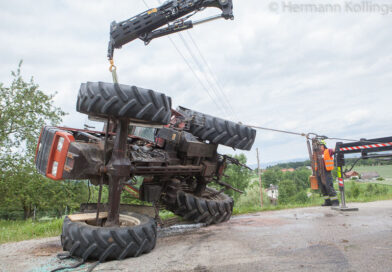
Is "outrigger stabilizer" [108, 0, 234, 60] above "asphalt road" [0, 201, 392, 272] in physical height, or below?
above

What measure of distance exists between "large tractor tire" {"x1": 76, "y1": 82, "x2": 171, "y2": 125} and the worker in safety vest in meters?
5.54

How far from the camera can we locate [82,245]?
3.02 meters

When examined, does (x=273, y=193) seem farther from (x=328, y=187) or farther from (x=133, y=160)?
(x=133, y=160)

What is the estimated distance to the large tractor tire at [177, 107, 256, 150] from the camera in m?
5.00

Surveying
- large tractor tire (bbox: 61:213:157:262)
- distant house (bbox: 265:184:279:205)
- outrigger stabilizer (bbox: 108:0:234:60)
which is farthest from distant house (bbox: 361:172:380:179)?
large tractor tire (bbox: 61:213:157:262)

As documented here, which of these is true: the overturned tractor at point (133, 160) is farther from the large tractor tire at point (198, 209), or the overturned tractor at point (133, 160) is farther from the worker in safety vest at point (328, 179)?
the worker in safety vest at point (328, 179)

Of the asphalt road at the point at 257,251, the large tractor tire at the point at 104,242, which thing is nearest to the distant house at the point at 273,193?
the asphalt road at the point at 257,251

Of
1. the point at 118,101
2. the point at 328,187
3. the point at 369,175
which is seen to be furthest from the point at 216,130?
the point at 369,175

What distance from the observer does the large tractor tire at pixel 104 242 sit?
3.01 meters

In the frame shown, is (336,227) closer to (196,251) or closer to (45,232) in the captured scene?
(196,251)

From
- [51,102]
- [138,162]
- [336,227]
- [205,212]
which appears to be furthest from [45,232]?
[51,102]

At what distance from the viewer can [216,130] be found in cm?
502

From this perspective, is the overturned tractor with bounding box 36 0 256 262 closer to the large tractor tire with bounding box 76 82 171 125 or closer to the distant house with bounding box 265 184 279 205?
the large tractor tire with bounding box 76 82 171 125

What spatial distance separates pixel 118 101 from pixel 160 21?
6.00 metres
